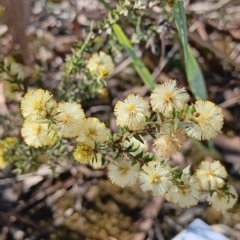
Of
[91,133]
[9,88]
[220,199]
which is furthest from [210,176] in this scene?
[9,88]

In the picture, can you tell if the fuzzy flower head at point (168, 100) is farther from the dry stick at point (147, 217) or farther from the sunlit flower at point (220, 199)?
the dry stick at point (147, 217)

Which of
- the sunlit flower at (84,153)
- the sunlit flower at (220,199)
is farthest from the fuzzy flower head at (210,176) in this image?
the sunlit flower at (84,153)

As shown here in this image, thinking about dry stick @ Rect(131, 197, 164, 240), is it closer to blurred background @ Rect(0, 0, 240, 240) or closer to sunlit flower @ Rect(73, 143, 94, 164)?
blurred background @ Rect(0, 0, 240, 240)

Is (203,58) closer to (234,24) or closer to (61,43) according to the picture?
(234,24)

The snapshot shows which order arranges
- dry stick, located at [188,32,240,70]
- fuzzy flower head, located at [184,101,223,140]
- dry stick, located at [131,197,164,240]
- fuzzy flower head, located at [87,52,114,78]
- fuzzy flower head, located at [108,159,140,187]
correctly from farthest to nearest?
dry stick, located at [188,32,240,70] → dry stick, located at [131,197,164,240] → fuzzy flower head, located at [87,52,114,78] → fuzzy flower head, located at [108,159,140,187] → fuzzy flower head, located at [184,101,223,140]

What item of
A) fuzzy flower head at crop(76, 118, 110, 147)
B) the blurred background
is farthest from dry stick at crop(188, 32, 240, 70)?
fuzzy flower head at crop(76, 118, 110, 147)
